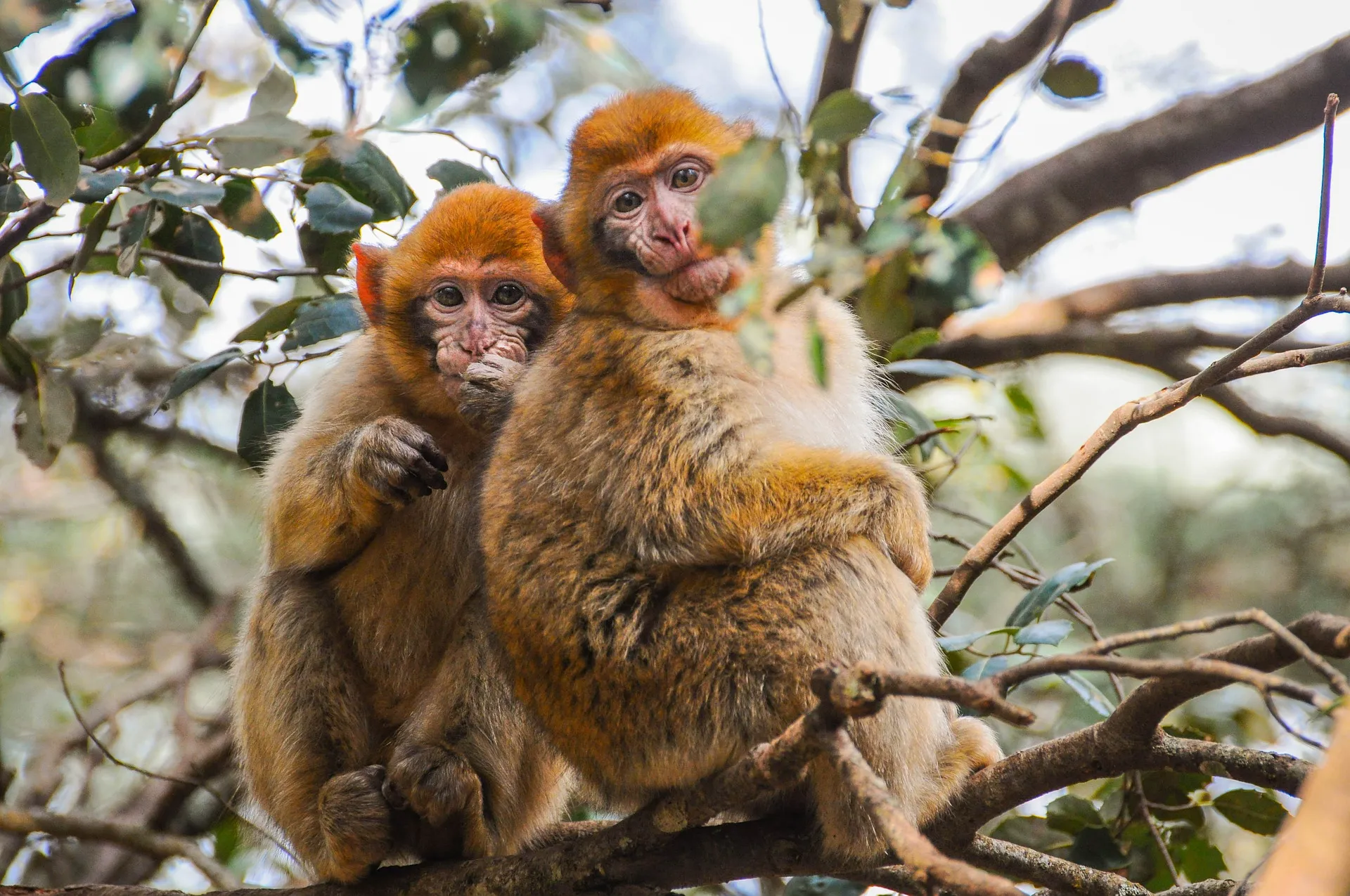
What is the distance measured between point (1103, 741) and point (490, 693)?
233 centimetres

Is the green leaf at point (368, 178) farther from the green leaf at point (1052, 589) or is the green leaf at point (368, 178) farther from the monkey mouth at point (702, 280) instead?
the green leaf at point (1052, 589)

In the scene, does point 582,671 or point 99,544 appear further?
point 99,544

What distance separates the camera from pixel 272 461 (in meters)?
5.27

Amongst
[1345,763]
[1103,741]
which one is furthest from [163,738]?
[1345,763]

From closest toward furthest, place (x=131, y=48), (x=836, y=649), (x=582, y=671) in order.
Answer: (x=836, y=649), (x=582, y=671), (x=131, y=48)

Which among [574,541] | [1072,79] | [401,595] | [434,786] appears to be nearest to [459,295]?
[401,595]

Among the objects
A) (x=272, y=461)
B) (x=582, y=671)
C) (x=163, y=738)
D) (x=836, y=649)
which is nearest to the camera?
(x=836, y=649)

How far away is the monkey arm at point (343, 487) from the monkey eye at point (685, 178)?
4.51 feet

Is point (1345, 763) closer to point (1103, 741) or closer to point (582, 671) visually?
point (1103, 741)

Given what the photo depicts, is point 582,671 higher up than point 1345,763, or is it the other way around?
point 1345,763

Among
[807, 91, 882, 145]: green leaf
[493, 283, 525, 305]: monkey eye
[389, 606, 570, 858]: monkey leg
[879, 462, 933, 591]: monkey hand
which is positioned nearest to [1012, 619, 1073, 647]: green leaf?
[879, 462, 933, 591]: monkey hand

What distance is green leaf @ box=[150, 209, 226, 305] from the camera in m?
5.34

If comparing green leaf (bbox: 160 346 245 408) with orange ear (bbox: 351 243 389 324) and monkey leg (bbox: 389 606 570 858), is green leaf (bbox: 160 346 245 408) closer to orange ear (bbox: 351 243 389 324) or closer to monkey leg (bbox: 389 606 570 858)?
orange ear (bbox: 351 243 389 324)

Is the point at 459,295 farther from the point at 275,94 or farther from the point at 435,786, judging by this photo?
the point at 435,786
